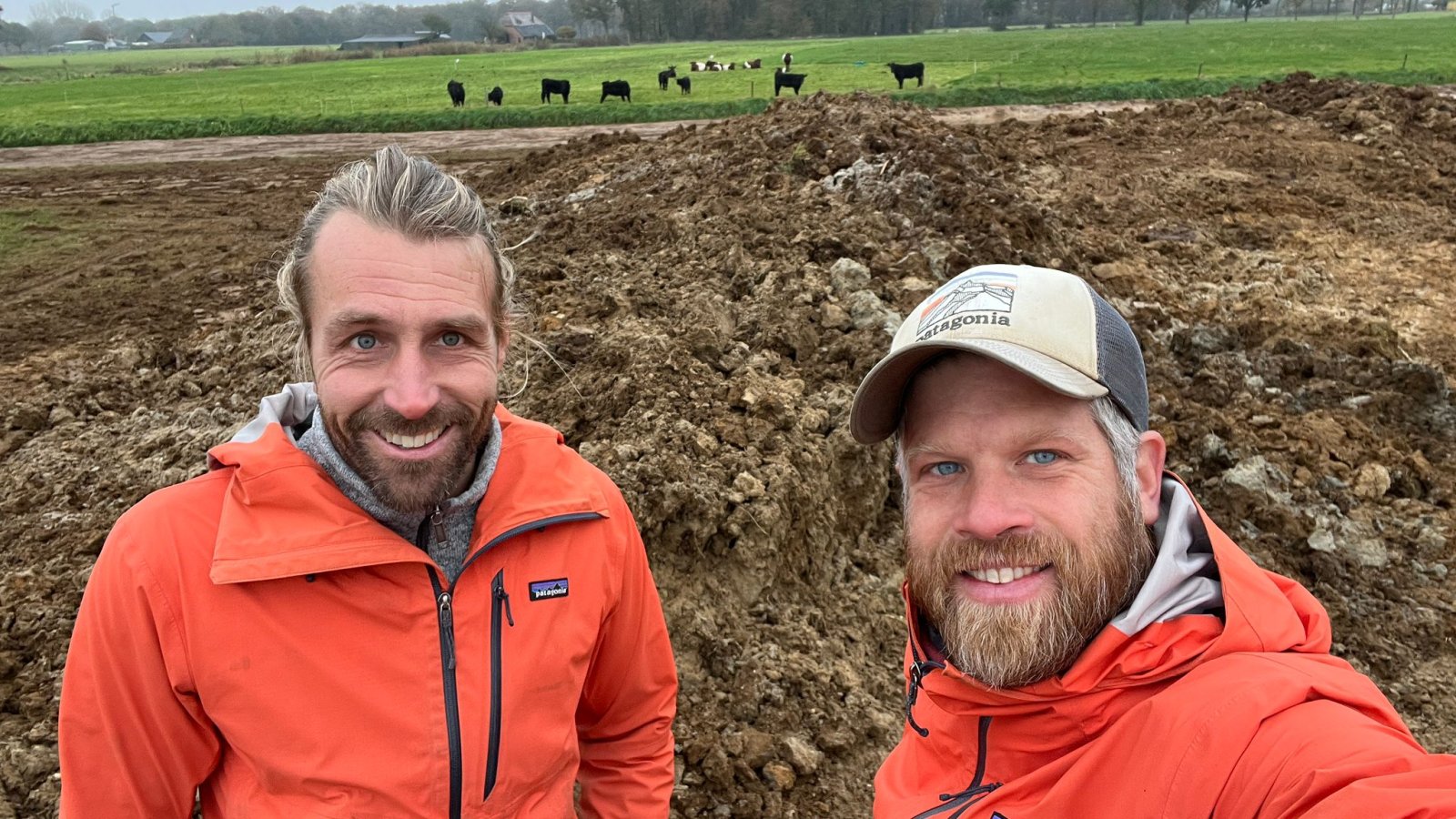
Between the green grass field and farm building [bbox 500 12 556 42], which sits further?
farm building [bbox 500 12 556 42]

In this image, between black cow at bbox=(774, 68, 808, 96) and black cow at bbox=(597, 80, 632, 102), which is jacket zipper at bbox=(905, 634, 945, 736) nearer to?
black cow at bbox=(597, 80, 632, 102)

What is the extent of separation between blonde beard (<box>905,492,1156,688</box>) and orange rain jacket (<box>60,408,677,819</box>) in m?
0.85

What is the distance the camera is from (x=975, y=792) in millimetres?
1873

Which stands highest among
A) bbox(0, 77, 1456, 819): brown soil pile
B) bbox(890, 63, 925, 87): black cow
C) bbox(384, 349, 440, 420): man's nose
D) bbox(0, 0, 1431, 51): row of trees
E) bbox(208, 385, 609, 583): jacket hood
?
bbox(0, 0, 1431, 51): row of trees

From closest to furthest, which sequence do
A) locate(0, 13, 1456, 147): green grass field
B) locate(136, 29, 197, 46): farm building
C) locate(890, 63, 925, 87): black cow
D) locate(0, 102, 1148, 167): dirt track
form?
locate(0, 102, 1148, 167): dirt track
locate(0, 13, 1456, 147): green grass field
locate(890, 63, 925, 87): black cow
locate(136, 29, 197, 46): farm building

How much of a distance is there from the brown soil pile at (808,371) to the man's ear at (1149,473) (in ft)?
7.56

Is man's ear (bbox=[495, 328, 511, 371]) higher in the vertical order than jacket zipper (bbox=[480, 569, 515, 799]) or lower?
higher

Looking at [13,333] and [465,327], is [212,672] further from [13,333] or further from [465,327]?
[13,333]

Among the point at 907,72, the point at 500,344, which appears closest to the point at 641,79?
the point at 907,72

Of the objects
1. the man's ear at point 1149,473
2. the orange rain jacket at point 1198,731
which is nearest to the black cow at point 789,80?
the man's ear at point 1149,473

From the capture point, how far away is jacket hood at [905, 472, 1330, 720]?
1641mm

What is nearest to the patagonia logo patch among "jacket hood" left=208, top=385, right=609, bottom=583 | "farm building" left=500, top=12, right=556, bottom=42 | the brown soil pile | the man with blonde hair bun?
the man with blonde hair bun

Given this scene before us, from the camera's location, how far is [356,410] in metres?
2.03

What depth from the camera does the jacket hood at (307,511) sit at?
1.84 m
